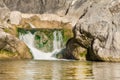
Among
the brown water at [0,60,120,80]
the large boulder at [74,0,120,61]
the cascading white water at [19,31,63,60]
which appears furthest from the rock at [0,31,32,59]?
the brown water at [0,60,120,80]

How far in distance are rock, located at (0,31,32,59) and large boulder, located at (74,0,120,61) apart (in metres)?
4.50

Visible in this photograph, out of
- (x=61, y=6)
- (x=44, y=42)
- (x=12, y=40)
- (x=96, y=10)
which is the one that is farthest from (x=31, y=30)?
(x=61, y=6)

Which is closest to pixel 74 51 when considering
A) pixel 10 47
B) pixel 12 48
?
pixel 12 48

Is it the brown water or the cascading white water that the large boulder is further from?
the brown water

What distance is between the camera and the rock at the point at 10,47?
112 feet

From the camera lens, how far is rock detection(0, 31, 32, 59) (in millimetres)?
34000

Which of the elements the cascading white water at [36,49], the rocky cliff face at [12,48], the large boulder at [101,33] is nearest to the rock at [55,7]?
the cascading white water at [36,49]

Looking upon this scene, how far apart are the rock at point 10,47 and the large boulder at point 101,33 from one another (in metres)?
4.50

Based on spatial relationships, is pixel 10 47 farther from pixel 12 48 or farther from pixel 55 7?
pixel 55 7

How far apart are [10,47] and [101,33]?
701 centimetres

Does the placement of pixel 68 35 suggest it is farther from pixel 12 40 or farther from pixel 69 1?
pixel 69 1

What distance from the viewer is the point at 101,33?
3195 centimetres

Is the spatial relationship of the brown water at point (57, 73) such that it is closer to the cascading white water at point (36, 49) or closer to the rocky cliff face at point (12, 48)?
the rocky cliff face at point (12, 48)

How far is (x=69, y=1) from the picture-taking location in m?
51.2
